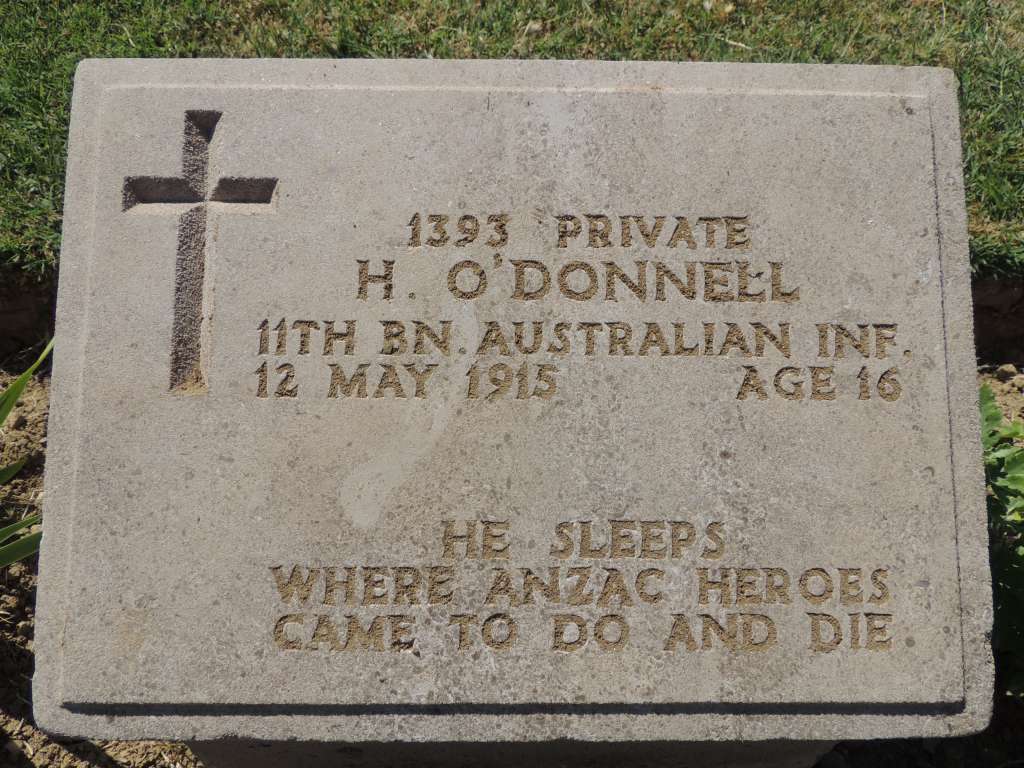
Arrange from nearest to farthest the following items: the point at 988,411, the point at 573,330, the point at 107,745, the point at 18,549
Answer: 1. the point at 573,330
2. the point at 18,549
3. the point at 988,411
4. the point at 107,745

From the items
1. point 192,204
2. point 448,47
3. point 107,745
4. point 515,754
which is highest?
point 448,47

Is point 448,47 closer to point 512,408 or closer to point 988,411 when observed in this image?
point 512,408

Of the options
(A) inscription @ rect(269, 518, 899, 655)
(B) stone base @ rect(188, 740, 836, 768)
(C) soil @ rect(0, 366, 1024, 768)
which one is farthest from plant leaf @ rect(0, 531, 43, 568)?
(A) inscription @ rect(269, 518, 899, 655)

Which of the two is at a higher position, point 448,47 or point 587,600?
point 448,47

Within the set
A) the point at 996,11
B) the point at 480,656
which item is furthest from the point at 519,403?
the point at 996,11

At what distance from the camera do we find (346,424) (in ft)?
6.95

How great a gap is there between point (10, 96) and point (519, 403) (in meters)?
2.69

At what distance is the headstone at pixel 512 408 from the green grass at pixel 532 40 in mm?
1190

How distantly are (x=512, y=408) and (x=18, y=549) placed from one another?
5.31 feet

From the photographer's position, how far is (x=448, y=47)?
336cm

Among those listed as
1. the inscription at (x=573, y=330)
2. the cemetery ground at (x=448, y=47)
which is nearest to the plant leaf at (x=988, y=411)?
the inscription at (x=573, y=330)

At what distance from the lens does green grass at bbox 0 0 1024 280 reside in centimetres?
326

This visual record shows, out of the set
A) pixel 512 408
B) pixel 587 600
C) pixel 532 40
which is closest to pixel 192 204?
pixel 512 408

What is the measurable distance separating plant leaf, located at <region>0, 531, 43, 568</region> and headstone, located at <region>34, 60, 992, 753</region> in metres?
0.43
